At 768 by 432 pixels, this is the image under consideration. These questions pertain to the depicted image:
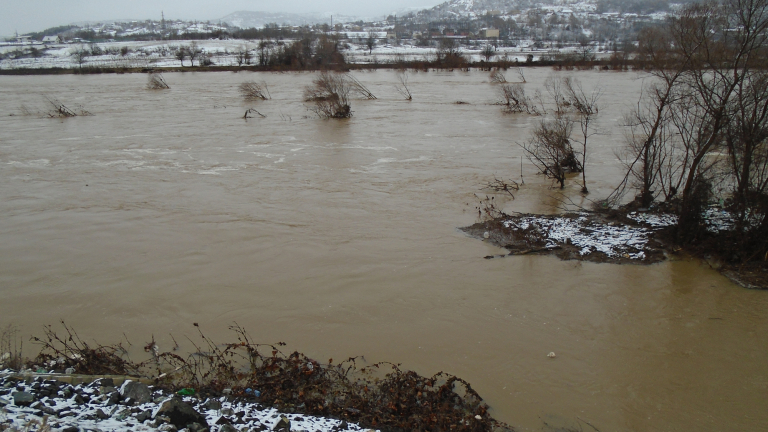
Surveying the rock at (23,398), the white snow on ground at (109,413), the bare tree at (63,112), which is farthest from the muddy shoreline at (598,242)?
the bare tree at (63,112)

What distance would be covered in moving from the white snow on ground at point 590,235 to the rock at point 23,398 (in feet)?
25.8

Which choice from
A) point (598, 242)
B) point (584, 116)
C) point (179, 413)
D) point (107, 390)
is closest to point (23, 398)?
point (107, 390)

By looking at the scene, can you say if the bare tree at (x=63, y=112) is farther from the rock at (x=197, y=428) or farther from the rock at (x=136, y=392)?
the rock at (x=197, y=428)

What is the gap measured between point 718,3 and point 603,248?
505 centimetres

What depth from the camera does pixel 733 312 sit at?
23.2 feet

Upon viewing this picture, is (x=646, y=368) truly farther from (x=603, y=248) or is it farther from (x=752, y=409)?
(x=603, y=248)

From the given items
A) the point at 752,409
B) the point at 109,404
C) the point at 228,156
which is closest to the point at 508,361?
the point at 752,409

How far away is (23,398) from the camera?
14.3 ft

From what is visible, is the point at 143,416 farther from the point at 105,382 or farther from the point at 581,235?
the point at 581,235

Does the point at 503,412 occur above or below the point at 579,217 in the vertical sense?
below

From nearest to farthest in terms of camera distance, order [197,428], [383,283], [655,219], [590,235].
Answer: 1. [197,428]
2. [383,283]
3. [590,235]
4. [655,219]

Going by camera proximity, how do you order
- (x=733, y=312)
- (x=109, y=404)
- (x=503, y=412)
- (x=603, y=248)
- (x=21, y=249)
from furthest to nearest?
(x=21, y=249) < (x=603, y=248) < (x=733, y=312) < (x=503, y=412) < (x=109, y=404)

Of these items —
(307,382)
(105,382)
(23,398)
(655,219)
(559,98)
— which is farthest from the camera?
(559,98)

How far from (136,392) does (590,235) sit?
7.99 metres
